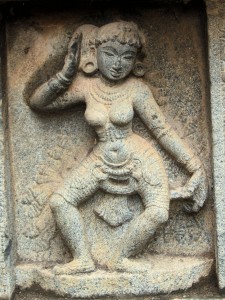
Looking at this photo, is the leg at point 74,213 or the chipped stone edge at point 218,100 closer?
the chipped stone edge at point 218,100

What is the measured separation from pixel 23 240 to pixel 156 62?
108 cm

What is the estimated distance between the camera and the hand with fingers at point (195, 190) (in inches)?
126

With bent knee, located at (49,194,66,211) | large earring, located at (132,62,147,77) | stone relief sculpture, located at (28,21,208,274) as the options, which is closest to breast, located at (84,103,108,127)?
stone relief sculpture, located at (28,21,208,274)

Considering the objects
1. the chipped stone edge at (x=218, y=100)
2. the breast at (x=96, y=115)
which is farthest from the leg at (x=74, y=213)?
the chipped stone edge at (x=218, y=100)

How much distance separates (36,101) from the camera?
3.21 meters

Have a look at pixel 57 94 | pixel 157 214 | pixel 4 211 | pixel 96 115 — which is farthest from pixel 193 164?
pixel 4 211

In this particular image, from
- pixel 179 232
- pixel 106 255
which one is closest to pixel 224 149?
pixel 179 232

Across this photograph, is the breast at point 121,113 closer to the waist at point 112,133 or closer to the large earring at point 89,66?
the waist at point 112,133

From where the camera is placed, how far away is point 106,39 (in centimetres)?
309

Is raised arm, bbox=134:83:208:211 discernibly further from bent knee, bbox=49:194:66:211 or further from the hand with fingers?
bent knee, bbox=49:194:66:211

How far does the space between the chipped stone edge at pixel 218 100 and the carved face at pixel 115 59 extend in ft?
1.20

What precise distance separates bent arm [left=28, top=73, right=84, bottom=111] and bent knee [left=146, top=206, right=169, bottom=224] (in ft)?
2.00

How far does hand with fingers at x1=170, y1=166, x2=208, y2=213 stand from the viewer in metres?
3.19

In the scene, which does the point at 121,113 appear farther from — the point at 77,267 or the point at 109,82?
the point at 77,267
